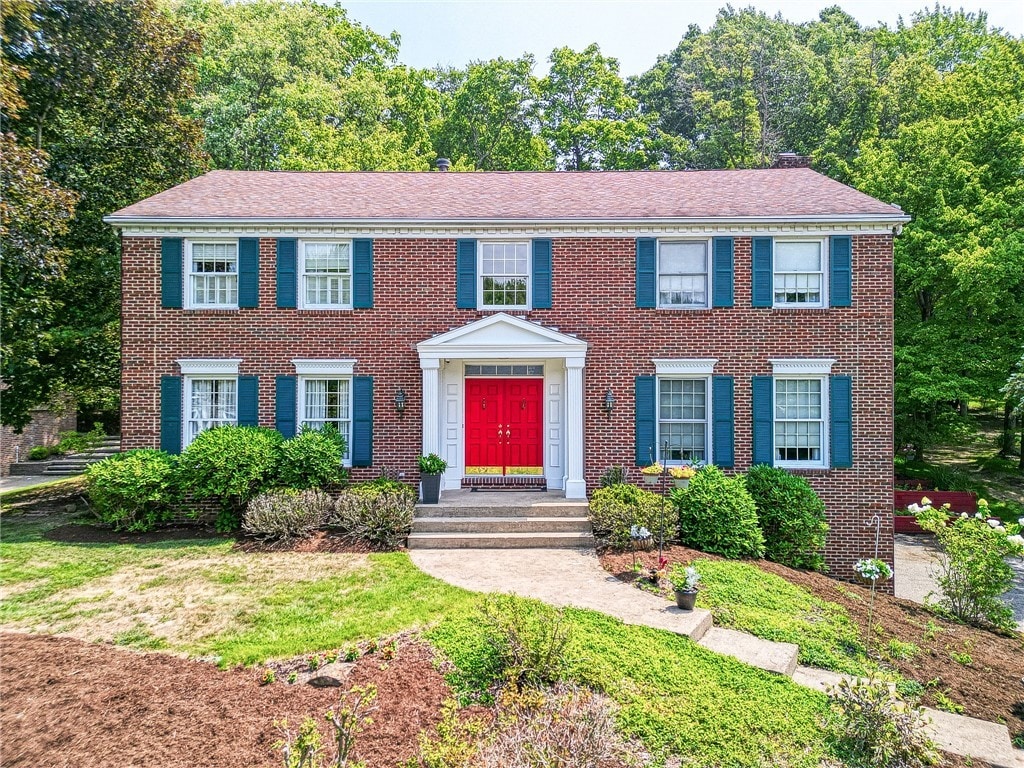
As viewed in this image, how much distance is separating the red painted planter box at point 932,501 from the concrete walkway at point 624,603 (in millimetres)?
11962

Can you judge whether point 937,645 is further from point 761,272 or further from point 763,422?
point 761,272

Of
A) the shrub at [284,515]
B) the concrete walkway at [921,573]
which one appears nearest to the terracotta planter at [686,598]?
the concrete walkway at [921,573]

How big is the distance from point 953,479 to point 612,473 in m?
13.9

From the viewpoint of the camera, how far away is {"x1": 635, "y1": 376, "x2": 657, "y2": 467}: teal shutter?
11.3 meters

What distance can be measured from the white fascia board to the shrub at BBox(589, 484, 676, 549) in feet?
12.8

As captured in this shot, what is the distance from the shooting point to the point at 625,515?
9.30m

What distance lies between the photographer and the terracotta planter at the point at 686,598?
269 inches

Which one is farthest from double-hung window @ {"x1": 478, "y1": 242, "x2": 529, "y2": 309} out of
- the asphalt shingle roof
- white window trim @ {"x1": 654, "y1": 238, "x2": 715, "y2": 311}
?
white window trim @ {"x1": 654, "y1": 238, "x2": 715, "y2": 311}

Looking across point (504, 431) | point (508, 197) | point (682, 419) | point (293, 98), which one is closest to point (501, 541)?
point (504, 431)

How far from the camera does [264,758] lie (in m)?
4.03

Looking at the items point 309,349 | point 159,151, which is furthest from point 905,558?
point 159,151

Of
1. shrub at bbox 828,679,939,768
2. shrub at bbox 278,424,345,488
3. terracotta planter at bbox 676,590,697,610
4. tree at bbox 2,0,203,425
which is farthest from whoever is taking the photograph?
tree at bbox 2,0,203,425

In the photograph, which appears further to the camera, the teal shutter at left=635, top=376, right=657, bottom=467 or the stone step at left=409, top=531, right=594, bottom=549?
the teal shutter at left=635, top=376, right=657, bottom=467

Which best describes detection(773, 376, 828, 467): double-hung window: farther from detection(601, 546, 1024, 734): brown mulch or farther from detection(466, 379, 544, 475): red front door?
detection(466, 379, 544, 475): red front door
